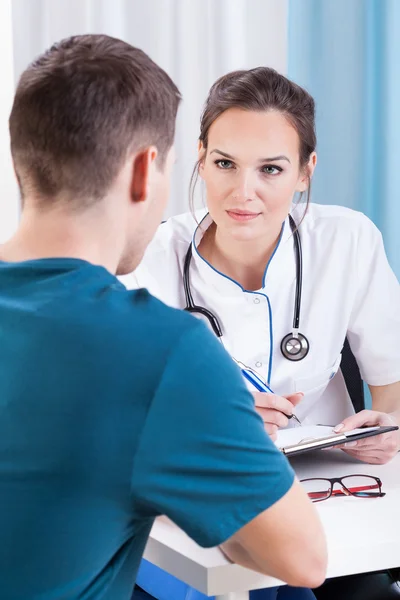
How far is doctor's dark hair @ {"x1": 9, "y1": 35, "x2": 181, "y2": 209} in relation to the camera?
2.73 ft

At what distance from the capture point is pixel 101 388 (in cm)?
74

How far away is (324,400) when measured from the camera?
6.01ft

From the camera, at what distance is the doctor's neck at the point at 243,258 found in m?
1.84

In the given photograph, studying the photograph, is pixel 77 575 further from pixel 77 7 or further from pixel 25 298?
pixel 77 7

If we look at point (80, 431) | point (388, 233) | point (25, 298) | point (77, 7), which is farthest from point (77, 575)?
point (77, 7)

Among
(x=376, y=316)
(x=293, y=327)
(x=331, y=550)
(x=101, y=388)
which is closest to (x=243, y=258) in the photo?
(x=293, y=327)

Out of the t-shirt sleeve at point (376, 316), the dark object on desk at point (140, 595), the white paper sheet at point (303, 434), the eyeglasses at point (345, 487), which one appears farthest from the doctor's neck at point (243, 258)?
the dark object on desk at point (140, 595)

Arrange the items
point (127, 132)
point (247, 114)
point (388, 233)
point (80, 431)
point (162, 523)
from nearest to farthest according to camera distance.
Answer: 1. point (80, 431)
2. point (127, 132)
3. point (162, 523)
4. point (247, 114)
5. point (388, 233)

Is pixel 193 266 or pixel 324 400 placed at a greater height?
pixel 193 266

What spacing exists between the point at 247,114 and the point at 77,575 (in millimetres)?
1165

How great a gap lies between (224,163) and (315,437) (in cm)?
65

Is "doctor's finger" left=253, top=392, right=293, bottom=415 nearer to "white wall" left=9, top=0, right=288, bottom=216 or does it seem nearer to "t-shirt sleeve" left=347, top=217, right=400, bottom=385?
"t-shirt sleeve" left=347, top=217, right=400, bottom=385

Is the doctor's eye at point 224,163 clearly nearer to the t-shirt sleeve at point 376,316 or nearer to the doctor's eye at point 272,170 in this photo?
the doctor's eye at point 272,170

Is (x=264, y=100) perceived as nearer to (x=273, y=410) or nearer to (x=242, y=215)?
(x=242, y=215)
